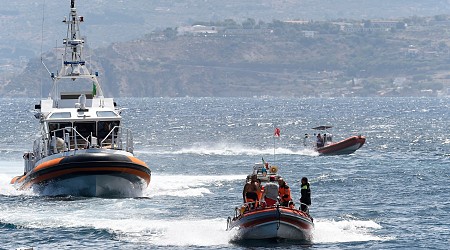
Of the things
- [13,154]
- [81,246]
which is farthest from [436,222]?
[13,154]

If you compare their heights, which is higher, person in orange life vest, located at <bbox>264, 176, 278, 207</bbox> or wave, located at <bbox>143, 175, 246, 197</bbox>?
person in orange life vest, located at <bbox>264, 176, 278, 207</bbox>

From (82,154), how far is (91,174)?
941 mm

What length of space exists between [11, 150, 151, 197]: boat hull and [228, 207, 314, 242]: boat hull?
458 inches

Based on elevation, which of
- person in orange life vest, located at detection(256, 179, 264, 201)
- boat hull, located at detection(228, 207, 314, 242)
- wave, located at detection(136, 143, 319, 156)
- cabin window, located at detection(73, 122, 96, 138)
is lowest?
wave, located at detection(136, 143, 319, 156)

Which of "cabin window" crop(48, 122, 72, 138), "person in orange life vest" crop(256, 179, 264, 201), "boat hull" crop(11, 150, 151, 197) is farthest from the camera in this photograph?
"cabin window" crop(48, 122, 72, 138)

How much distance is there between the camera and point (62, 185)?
52.3m

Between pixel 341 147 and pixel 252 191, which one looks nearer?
pixel 252 191

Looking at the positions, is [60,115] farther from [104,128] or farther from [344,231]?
[344,231]

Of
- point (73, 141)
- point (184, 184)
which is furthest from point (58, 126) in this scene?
point (184, 184)

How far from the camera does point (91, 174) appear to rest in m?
51.6

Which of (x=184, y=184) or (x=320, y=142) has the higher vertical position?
(x=184, y=184)

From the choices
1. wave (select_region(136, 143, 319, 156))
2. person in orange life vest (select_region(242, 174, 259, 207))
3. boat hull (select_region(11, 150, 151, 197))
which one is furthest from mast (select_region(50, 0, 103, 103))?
wave (select_region(136, 143, 319, 156))

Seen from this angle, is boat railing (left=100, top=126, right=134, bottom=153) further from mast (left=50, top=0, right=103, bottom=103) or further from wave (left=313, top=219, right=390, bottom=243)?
wave (left=313, top=219, right=390, bottom=243)

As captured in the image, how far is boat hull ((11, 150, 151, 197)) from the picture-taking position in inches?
2019
